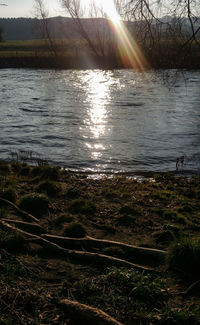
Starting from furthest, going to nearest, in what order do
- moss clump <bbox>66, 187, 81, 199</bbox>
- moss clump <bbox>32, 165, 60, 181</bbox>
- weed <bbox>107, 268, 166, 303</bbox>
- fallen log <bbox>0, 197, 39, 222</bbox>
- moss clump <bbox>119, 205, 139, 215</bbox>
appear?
moss clump <bbox>32, 165, 60, 181</bbox>, moss clump <bbox>66, 187, 81, 199</bbox>, moss clump <bbox>119, 205, 139, 215</bbox>, fallen log <bbox>0, 197, 39, 222</bbox>, weed <bbox>107, 268, 166, 303</bbox>

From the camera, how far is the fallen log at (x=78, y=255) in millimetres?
5624

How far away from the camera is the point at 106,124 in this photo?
19.8m

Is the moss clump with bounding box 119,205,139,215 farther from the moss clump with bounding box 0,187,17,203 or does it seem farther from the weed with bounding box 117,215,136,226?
the moss clump with bounding box 0,187,17,203

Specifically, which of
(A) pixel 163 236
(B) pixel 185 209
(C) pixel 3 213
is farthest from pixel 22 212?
(B) pixel 185 209

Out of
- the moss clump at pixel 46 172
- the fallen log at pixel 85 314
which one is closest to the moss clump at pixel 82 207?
the moss clump at pixel 46 172

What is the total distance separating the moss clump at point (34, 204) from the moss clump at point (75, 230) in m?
1.18

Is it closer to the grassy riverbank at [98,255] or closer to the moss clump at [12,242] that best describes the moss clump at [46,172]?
the grassy riverbank at [98,255]

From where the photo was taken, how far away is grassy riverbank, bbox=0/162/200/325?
4.57 metres

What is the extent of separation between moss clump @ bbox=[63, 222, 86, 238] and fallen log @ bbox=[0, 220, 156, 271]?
624 mm

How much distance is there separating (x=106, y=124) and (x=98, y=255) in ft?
47.0

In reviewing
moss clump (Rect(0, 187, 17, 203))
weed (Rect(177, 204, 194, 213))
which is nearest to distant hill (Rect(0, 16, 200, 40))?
weed (Rect(177, 204, 194, 213))

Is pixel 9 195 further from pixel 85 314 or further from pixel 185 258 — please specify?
pixel 85 314

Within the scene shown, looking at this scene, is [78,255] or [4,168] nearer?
[78,255]

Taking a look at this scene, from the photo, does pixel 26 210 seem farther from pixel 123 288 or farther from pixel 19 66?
pixel 19 66
